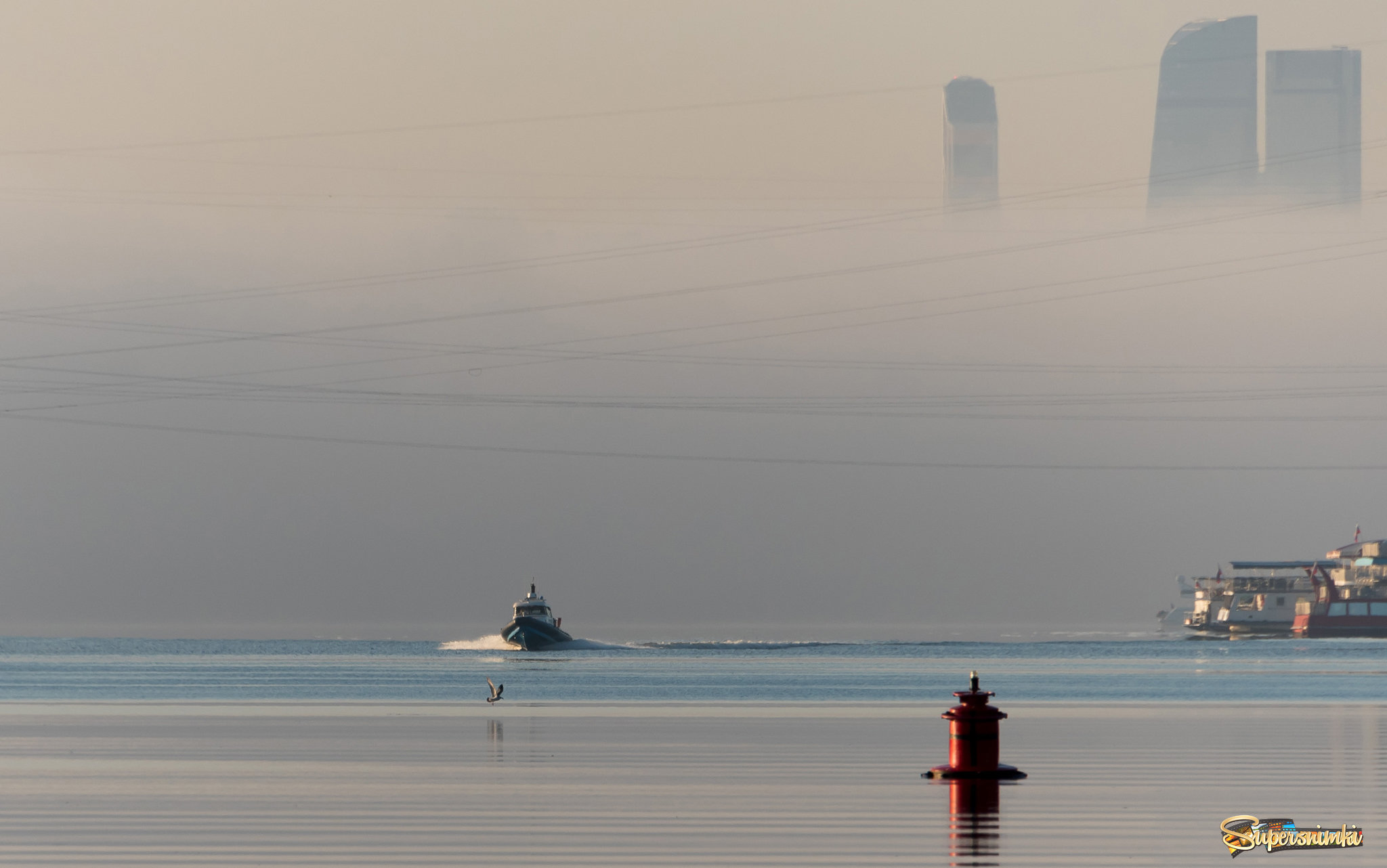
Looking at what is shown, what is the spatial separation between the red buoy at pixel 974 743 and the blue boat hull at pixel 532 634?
163 metres

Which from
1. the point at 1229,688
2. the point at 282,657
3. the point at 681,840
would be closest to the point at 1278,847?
the point at 681,840

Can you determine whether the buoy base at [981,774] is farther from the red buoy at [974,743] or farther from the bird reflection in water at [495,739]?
the bird reflection in water at [495,739]

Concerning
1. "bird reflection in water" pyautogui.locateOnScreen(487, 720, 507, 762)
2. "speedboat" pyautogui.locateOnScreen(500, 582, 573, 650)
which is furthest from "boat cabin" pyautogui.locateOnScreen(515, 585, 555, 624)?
"bird reflection in water" pyautogui.locateOnScreen(487, 720, 507, 762)

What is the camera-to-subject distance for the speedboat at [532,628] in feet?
625

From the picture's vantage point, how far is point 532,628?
191625 millimetres

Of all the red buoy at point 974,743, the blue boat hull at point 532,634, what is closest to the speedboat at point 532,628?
the blue boat hull at point 532,634

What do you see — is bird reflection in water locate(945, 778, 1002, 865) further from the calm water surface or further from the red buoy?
the calm water surface

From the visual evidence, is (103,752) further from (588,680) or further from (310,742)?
(588,680)

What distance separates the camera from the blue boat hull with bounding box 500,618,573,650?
624 ft

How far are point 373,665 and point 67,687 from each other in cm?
5262

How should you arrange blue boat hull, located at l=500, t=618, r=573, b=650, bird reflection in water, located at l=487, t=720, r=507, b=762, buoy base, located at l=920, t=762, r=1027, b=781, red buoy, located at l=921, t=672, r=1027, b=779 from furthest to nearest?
blue boat hull, located at l=500, t=618, r=573, b=650, bird reflection in water, located at l=487, t=720, r=507, b=762, red buoy, located at l=921, t=672, r=1027, b=779, buoy base, located at l=920, t=762, r=1027, b=781

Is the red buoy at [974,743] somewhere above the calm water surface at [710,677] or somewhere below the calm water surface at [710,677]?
below

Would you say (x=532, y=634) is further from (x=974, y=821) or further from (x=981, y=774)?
(x=974, y=821)

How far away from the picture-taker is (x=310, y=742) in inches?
1534
